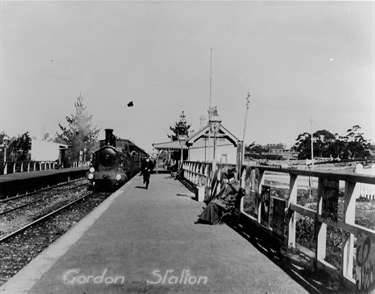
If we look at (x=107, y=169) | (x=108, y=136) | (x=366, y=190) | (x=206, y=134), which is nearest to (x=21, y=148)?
(x=206, y=134)

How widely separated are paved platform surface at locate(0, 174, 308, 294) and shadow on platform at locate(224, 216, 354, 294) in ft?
0.39

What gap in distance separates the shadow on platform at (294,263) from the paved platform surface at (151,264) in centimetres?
12

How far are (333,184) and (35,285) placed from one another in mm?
3452

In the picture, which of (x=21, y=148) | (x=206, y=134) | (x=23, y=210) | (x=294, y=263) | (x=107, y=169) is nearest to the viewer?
(x=294, y=263)

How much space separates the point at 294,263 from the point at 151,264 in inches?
74.6

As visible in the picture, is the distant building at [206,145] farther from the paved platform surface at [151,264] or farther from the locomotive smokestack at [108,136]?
the paved platform surface at [151,264]

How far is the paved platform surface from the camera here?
13.5ft

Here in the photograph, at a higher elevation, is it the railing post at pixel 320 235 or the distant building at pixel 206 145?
the distant building at pixel 206 145

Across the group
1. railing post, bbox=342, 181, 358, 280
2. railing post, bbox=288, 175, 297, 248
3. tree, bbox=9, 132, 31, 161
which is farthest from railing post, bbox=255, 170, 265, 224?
tree, bbox=9, 132, 31, 161

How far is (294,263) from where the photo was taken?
5113 mm

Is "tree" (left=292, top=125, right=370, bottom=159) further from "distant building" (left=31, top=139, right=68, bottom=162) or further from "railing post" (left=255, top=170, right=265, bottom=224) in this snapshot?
"railing post" (left=255, top=170, right=265, bottom=224)

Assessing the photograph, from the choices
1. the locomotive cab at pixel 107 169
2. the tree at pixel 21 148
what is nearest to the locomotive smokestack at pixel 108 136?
the locomotive cab at pixel 107 169

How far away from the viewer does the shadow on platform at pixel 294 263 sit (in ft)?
13.4

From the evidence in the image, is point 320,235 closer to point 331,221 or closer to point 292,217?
point 331,221
